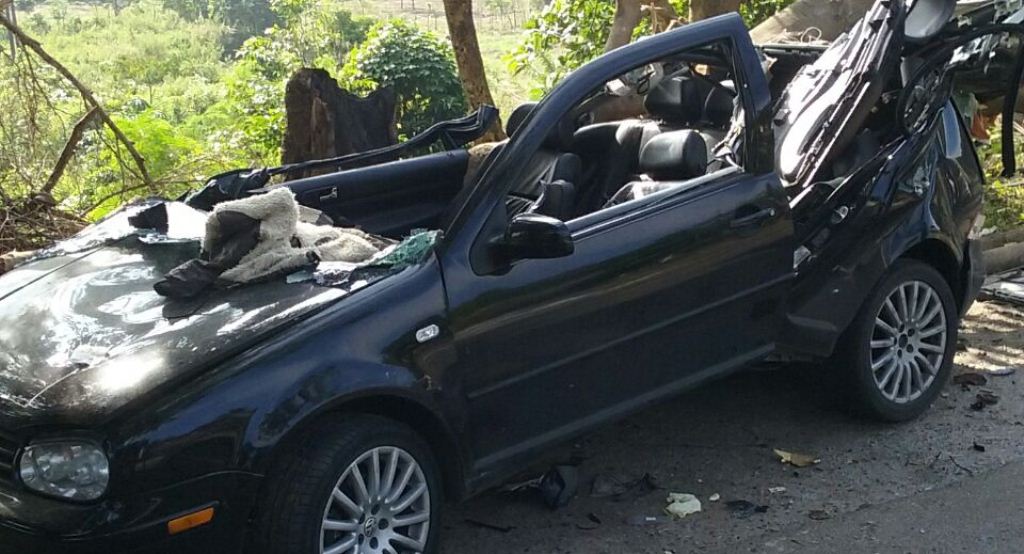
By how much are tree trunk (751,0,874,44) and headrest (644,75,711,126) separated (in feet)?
11.0

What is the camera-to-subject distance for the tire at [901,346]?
5328mm

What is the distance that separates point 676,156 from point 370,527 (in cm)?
204

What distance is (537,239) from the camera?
401cm

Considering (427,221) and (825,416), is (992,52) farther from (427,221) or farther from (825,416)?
(427,221)

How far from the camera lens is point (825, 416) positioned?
5684 mm

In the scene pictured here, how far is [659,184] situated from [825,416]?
1641 millimetres

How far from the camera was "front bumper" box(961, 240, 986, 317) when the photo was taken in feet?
18.8

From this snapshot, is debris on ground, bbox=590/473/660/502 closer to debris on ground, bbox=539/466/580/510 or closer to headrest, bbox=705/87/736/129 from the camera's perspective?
debris on ground, bbox=539/466/580/510

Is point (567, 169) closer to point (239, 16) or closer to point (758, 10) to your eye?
point (758, 10)

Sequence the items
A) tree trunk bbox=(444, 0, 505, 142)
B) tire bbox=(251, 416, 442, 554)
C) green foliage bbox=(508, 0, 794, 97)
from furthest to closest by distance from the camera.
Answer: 1. green foliage bbox=(508, 0, 794, 97)
2. tree trunk bbox=(444, 0, 505, 142)
3. tire bbox=(251, 416, 442, 554)

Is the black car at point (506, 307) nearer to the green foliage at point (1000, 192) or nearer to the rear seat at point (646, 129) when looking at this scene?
the rear seat at point (646, 129)

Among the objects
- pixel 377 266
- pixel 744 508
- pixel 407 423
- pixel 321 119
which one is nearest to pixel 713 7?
pixel 321 119

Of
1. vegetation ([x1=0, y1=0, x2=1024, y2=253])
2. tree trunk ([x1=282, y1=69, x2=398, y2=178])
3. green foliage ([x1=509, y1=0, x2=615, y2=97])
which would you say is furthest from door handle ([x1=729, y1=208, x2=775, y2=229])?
green foliage ([x1=509, y1=0, x2=615, y2=97])

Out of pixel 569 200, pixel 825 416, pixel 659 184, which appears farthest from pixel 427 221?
pixel 825 416
